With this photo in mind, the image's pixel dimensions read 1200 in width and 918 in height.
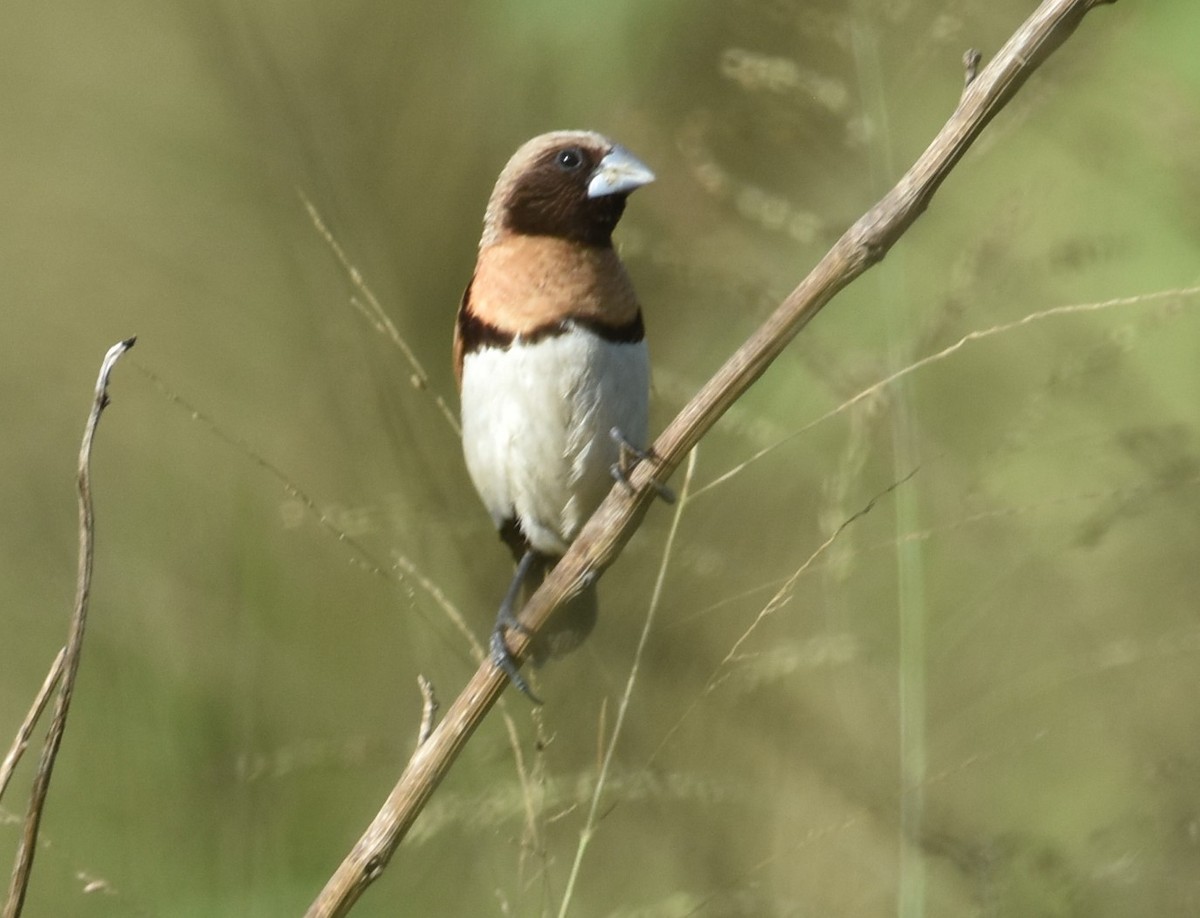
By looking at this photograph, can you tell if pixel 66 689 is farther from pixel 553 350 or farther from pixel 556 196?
pixel 556 196

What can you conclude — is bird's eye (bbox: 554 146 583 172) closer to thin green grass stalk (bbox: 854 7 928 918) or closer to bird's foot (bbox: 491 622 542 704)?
thin green grass stalk (bbox: 854 7 928 918)

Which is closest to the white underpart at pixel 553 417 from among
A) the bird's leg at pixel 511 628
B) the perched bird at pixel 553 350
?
the perched bird at pixel 553 350

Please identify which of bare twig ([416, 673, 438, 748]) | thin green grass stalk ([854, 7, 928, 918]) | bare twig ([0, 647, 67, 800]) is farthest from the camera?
thin green grass stalk ([854, 7, 928, 918])

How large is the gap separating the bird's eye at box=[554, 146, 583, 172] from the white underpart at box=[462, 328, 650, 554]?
33 centimetres

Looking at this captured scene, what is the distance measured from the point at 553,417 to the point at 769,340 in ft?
2.42

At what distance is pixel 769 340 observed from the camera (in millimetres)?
1486

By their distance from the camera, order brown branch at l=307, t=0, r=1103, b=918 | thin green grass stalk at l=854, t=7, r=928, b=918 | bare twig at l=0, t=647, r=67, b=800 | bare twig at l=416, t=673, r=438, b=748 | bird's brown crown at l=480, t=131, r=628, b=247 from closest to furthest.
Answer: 1. bare twig at l=0, t=647, r=67, b=800
2. brown branch at l=307, t=0, r=1103, b=918
3. bare twig at l=416, t=673, r=438, b=748
4. thin green grass stalk at l=854, t=7, r=928, b=918
5. bird's brown crown at l=480, t=131, r=628, b=247

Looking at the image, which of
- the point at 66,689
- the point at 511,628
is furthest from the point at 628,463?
the point at 66,689

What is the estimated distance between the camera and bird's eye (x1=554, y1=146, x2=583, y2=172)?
7.72 ft

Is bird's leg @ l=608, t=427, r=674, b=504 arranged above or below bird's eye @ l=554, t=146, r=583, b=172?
below

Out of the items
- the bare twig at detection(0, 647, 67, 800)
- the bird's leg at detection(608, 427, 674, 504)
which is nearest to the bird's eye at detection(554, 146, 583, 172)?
the bird's leg at detection(608, 427, 674, 504)

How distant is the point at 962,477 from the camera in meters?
2.40

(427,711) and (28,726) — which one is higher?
(28,726)

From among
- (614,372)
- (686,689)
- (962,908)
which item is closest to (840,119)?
(614,372)
